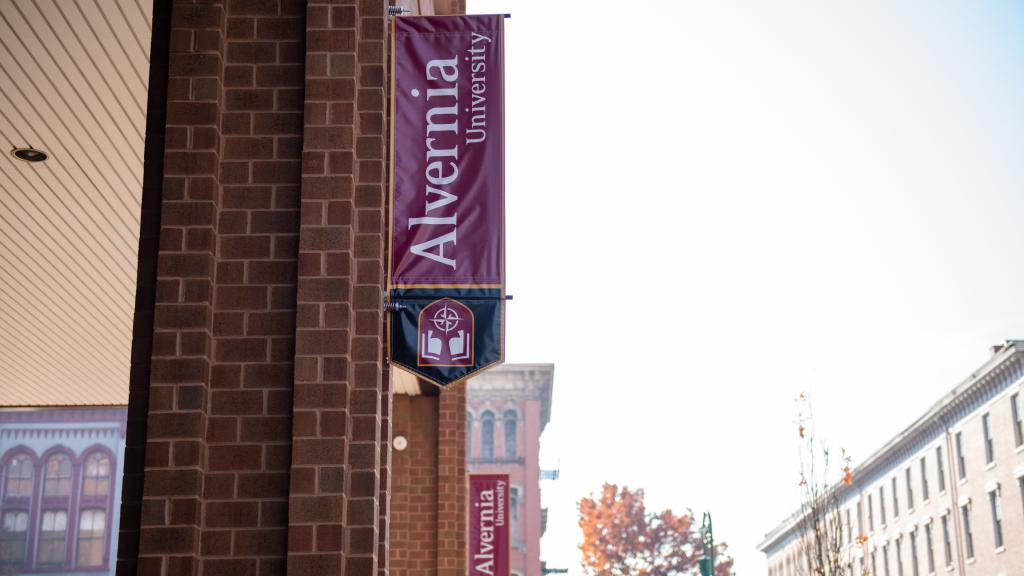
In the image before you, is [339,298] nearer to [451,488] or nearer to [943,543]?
Result: [451,488]

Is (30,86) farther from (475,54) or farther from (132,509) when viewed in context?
(132,509)

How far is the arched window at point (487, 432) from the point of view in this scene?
214ft

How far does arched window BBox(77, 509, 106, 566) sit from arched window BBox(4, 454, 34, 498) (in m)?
3.04

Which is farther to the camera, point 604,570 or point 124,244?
point 604,570

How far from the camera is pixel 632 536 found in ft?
263

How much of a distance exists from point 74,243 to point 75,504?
164ft

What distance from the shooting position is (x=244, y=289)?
6656 millimetres

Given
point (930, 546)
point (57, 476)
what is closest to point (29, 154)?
point (930, 546)

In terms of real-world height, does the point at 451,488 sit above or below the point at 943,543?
below

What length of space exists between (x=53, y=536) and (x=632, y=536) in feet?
121

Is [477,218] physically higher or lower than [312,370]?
higher

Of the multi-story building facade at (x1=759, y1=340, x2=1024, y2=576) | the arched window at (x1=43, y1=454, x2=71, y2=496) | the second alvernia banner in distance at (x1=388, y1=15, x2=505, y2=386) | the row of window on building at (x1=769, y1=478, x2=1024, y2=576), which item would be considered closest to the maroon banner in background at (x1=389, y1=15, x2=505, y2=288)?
the second alvernia banner in distance at (x1=388, y1=15, x2=505, y2=386)

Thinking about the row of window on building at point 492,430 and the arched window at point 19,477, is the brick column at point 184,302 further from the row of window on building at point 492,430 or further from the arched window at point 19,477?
the row of window on building at point 492,430

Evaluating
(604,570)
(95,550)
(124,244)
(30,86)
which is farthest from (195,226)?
(604,570)
